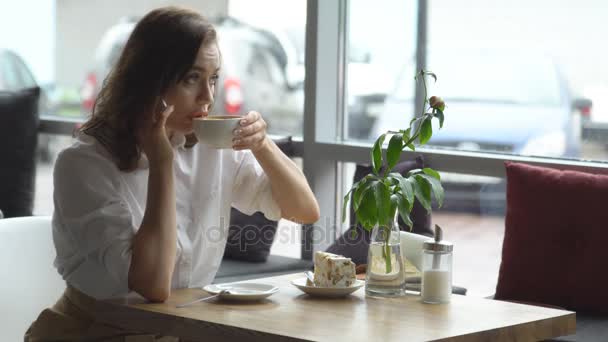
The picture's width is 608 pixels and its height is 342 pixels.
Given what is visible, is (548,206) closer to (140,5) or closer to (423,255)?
(423,255)

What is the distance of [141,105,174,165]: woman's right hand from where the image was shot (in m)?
2.09

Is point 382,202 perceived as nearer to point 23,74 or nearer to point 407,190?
point 407,190

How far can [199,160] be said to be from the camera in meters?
2.37

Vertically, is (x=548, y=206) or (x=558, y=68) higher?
(x=558, y=68)

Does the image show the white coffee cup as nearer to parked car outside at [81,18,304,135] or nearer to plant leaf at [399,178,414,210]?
plant leaf at [399,178,414,210]

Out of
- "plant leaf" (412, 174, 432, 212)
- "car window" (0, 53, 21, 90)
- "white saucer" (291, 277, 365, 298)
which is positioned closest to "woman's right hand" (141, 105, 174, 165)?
"white saucer" (291, 277, 365, 298)

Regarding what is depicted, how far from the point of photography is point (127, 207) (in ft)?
6.82

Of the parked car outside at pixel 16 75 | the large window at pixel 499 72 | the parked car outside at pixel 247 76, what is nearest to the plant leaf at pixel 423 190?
the large window at pixel 499 72

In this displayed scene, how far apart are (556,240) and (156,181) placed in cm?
145

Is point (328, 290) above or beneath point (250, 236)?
above

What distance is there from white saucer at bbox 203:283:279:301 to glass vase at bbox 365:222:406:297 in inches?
8.3

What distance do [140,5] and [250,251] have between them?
1.65 meters

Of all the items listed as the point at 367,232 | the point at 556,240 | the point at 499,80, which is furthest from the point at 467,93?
the point at 556,240

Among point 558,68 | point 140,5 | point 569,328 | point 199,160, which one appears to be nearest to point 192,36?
point 199,160
